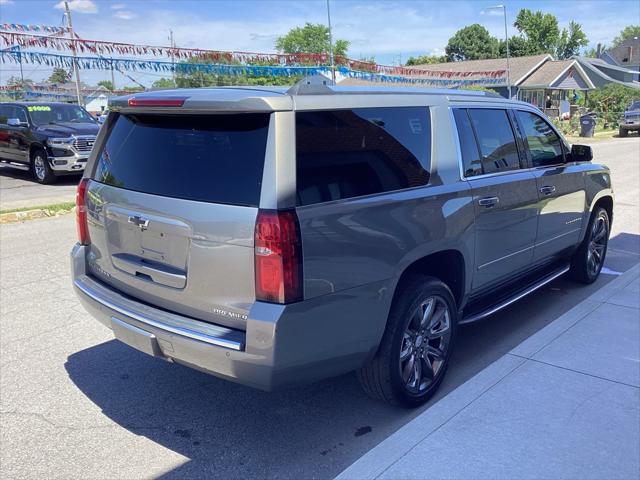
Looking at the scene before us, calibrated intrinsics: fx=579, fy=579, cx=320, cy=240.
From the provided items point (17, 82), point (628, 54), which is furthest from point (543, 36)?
point (17, 82)

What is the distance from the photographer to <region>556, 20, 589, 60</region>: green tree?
92.2 m

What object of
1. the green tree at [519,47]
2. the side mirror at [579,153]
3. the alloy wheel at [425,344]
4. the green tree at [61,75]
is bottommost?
the alloy wheel at [425,344]

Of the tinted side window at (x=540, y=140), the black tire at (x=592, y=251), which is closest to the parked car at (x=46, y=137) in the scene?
the tinted side window at (x=540, y=140)

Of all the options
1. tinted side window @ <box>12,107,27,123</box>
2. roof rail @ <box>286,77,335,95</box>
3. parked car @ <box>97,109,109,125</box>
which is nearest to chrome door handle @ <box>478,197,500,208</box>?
roof rail @ <box>286,77,335,95</box>

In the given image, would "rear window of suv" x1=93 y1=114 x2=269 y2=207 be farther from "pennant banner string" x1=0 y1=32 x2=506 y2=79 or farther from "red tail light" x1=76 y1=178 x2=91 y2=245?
"pennant banner string" x1=0 y1=32 x2=506 y2=79

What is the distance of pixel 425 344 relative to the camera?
3.69m

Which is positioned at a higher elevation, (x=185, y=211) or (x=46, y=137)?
(x=46, y=137)

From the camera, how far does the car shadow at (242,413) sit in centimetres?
314

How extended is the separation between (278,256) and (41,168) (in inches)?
513

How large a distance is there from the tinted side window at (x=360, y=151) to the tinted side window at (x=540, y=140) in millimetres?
1542

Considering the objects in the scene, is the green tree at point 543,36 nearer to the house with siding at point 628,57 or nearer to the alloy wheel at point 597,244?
the house with siding at point 628,57

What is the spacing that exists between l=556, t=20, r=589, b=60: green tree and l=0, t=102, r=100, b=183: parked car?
92.8 meters

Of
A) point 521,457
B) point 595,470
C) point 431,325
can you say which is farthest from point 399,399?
point 595,470

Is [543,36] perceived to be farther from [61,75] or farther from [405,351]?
[405,351]
